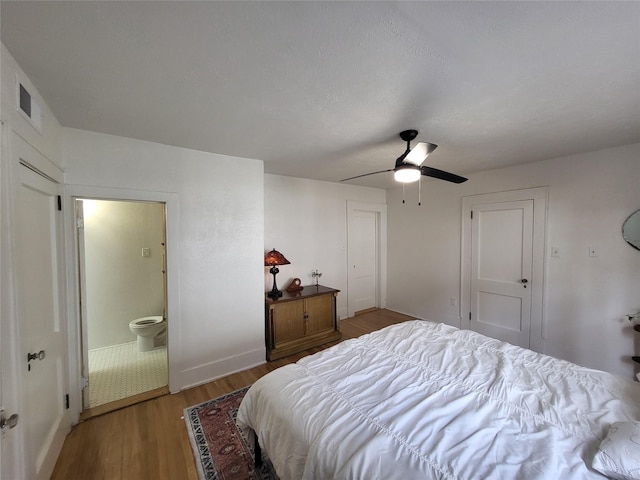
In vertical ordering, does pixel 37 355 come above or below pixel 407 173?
below

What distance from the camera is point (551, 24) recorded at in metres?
1.04

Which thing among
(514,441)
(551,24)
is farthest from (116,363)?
(551,24)

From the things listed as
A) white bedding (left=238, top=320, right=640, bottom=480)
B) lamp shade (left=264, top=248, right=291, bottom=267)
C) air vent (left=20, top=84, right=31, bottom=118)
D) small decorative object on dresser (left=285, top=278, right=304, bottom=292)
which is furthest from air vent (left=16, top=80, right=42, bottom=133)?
small decorative object on dresser (left=285, top=278, right=304, bottom=292)

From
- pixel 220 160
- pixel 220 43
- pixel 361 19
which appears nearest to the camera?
pixel 361 19

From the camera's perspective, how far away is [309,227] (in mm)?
3979

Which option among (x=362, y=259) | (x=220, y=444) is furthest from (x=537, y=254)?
(x=220, y=444)

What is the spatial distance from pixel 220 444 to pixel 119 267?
2.71 metres

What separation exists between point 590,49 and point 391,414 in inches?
76.1

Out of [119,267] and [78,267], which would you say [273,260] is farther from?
[119,267]

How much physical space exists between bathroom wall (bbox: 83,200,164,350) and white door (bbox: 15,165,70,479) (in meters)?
1.50

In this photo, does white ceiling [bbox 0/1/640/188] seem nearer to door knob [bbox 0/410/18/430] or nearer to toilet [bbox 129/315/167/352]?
door knob [bbox 0/410/18/430]

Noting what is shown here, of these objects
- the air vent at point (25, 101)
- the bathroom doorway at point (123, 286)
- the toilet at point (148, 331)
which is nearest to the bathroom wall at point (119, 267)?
the bathroom doorway at point (123, 286)

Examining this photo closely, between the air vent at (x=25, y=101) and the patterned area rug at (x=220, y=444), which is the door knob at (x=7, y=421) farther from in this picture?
the air vent at (x=25, y=101)

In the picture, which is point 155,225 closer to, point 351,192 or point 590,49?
point 351,192
